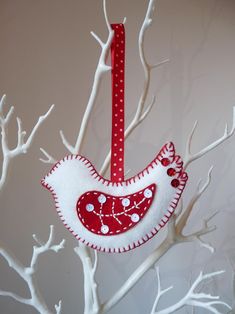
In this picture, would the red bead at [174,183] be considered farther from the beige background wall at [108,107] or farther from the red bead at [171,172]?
the beige background wall at [108,107]

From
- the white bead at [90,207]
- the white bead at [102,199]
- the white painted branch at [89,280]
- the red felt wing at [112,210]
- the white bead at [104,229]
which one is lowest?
the white painted branch at [89,280]

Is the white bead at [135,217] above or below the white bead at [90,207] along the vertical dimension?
below

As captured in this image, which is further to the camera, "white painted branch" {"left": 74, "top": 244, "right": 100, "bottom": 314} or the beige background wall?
the beige background wall

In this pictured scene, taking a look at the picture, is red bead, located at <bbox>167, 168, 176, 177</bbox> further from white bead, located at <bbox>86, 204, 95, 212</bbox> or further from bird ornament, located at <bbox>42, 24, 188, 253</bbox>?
white bead, located at <bbox>86, 204, 95, 212</bbox>

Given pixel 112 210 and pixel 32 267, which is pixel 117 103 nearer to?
pixel 112 210

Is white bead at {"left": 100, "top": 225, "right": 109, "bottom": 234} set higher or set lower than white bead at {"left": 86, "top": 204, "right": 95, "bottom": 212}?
lower

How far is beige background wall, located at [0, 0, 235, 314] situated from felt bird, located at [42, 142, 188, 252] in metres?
0.38

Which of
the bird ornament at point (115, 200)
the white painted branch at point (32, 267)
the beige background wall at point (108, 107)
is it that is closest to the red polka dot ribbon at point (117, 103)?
the bird ornament at point (115, 200)

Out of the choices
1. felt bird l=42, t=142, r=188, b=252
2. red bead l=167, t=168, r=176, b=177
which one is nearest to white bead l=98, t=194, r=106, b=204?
felt bird l=42, t=142, r=188, b=252

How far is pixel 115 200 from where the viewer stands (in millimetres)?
589

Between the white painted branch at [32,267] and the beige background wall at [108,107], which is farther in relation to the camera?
the beige background wall at [108,107]

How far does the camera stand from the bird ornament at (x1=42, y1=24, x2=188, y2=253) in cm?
59

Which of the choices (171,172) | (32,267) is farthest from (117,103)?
(32,267)

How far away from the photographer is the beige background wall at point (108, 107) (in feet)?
3.07
